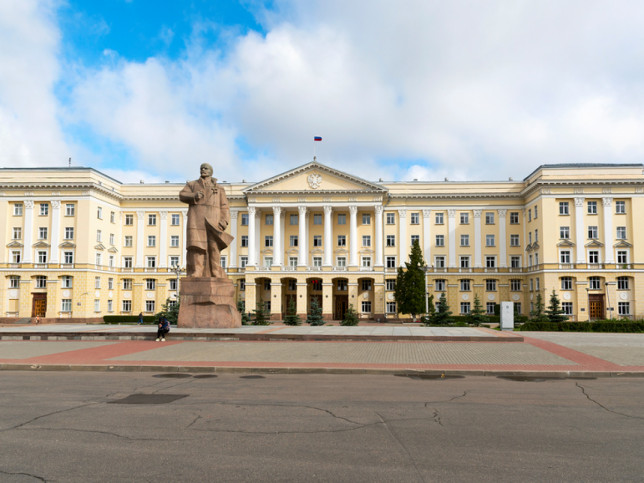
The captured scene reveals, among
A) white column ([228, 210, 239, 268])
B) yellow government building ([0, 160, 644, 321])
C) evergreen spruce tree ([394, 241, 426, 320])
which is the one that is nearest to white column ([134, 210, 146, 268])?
yellow government building ([0, 160, 644, 321])

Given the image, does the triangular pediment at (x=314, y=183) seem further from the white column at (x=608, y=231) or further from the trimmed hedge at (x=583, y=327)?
the trimmed hedge at (x=583, y=327)

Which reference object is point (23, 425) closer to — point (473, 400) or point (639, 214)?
point (473, 400)

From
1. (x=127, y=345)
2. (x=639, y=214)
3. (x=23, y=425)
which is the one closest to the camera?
(x=23, y=425)

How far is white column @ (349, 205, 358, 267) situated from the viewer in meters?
67.6

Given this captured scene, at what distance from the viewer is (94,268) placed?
65500 mm

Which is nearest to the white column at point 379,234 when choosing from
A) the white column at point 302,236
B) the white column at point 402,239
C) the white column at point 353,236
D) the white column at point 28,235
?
the white column at point 353,236

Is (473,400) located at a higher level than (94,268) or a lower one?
lower

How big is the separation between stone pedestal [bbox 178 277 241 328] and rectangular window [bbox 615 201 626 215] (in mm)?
53347

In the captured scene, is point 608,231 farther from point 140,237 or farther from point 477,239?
point 140,237

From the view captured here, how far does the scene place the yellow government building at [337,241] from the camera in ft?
199

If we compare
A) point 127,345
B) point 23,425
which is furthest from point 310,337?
point 23,425

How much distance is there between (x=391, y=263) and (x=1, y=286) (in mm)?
50271

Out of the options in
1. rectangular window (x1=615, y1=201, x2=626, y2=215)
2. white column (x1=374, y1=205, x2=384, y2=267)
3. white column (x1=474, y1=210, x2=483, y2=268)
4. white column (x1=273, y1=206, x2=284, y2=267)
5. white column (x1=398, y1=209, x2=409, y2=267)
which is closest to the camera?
rectangular window (x1=615, y1=201, x2=626, y2=215)

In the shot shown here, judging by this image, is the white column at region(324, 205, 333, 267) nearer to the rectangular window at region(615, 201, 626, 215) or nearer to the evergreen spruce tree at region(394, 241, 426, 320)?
the evergreen spruce tree at region(394, 241, 426, 320)
